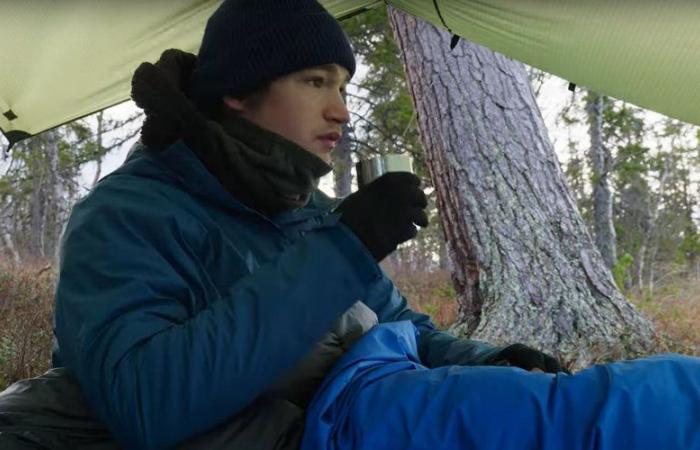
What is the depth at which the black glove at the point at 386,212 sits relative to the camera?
1530 millimetres

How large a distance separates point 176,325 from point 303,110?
3.11 ft

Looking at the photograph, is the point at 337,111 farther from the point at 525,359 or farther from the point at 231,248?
the point at 525,359

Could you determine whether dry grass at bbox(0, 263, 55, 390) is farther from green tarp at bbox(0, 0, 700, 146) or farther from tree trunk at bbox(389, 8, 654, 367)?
tree trunk at bbox(389, 8, 654, 367)

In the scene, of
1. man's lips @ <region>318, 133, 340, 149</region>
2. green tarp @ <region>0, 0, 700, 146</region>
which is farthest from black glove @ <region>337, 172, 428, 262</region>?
green tarp @ <region>0, 0, 700, 146</region>

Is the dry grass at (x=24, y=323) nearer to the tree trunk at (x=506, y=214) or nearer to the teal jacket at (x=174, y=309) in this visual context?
the tree trunk at (x=506, y=214)

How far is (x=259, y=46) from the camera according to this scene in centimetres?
212

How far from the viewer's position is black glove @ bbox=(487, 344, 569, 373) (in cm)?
202

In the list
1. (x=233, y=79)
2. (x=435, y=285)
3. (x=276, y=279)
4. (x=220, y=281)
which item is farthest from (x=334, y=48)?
(x=435, y=285)

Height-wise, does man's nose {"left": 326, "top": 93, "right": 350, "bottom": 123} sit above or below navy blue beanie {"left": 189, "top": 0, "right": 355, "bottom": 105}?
below

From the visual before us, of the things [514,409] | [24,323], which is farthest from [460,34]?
[24,323]

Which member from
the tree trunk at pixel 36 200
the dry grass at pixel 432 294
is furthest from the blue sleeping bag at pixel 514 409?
the tree trunk at pixel 36 200

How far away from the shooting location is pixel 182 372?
53.1 inches

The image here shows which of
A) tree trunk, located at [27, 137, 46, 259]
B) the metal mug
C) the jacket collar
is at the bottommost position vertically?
the metal mug

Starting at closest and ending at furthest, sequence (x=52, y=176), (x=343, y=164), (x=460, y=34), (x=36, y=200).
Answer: (x=460, y=34)
(x=343, y=164)
(x=52, y=176)
(x=36, y=200)
